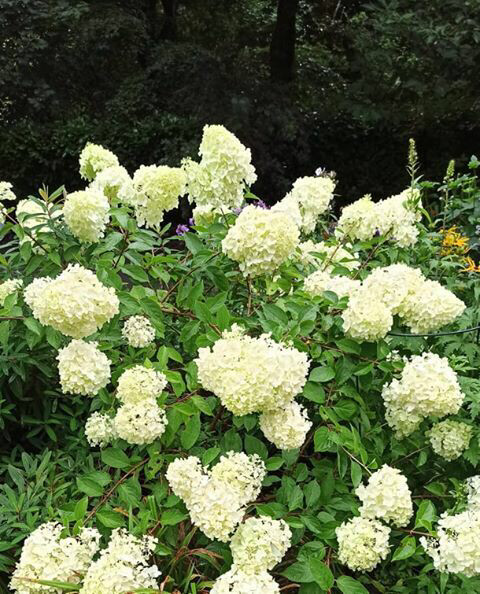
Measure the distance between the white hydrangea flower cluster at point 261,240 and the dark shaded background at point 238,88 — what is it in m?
4.55

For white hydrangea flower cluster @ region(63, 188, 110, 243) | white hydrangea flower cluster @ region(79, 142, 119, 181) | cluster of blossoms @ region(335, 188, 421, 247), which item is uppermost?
white hydrangea flower cluster @ region(63, 188, 110, 243)

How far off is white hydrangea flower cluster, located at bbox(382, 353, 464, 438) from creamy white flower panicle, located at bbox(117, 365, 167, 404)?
26.8 inches

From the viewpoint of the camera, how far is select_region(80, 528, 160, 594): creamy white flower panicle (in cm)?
145

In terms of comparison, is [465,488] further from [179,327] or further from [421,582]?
[179,327]

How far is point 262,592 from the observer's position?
145cm

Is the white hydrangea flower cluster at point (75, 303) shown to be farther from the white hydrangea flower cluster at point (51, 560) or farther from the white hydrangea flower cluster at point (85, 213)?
the white hydrangea flower cluster at point (51, 560)

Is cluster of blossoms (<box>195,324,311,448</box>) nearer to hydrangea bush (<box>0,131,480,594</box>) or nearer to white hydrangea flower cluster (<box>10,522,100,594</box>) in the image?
hydrangea bush (<box>0,131,480,594</box>)

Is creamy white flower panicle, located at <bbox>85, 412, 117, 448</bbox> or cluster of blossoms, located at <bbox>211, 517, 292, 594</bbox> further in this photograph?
creamy white flower panicle, located at <bbox>85, 412, 117, 448</bbox>

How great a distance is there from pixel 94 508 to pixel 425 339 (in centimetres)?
118

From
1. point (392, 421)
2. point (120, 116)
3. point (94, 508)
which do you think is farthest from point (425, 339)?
point (120, 116)

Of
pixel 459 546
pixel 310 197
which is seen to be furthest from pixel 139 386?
pixel 310 197

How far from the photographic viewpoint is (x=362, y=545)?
1.61 metres

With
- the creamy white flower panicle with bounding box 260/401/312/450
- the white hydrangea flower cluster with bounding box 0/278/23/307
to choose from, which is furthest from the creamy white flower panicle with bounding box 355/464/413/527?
the white hydrangea flower cluster with bounding box 0/278/23/307

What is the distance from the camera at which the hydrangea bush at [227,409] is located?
5.27ft
